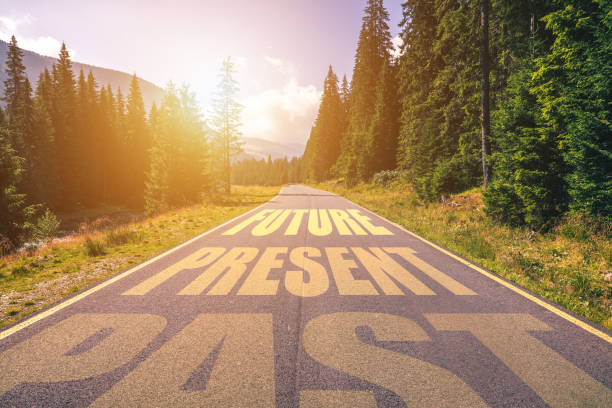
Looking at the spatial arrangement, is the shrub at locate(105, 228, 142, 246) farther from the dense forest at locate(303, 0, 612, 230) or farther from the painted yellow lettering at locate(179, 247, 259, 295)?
the dense forest at locate(303, 0, 612, 230)

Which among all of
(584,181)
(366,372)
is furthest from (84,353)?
(584,181)

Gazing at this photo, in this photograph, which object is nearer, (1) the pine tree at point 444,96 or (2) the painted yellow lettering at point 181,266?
(2) the painted yellow lettering at point 181,266

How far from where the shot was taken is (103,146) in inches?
1543

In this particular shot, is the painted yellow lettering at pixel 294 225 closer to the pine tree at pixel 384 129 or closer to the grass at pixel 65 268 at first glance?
the grass at pixel 65 268

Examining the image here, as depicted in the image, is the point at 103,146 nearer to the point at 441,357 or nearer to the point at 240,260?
the point at 240,260

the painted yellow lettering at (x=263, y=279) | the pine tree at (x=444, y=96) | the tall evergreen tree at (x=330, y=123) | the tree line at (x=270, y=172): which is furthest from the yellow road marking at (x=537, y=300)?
the tree line at (x=270, y=172)

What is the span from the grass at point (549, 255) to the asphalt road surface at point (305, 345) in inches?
24.4

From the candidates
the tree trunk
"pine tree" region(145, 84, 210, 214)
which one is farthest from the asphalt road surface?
"pine tree" region(145, 84, 210, 214)

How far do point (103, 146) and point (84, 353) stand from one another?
46.9m

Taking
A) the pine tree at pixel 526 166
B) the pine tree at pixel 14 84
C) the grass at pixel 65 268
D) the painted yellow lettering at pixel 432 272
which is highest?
the pine tree at pixel 14 84

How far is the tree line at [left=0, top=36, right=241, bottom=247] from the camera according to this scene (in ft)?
69.2

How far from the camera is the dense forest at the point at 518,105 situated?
22.3 ft

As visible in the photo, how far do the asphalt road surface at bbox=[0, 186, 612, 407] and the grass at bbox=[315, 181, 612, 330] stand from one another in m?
0.62

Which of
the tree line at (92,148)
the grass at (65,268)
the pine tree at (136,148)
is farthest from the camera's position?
the pine tree at (136,148)
